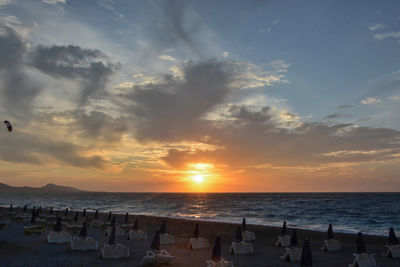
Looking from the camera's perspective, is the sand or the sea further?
the sea

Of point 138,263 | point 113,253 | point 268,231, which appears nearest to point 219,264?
point 138,263

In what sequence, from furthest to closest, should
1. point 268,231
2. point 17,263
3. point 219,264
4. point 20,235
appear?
point 268,231, point 20,235, point 17,263, point 219,264

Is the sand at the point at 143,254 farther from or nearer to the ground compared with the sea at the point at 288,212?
farther from the ground

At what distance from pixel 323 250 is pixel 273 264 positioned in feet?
16.9

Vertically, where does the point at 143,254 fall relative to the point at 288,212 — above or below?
above

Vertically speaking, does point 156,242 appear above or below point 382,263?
above

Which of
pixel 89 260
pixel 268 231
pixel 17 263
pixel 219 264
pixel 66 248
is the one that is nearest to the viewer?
pixel 219 264

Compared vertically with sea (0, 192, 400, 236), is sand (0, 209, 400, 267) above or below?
above

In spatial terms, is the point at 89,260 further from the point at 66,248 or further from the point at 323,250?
the point at 323,250

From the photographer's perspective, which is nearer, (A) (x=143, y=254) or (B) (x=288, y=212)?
(A) (x=143, y=254)

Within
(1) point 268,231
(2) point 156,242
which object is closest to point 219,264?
(2) point 156,242

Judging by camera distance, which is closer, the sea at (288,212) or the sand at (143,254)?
the sand at (143,254)

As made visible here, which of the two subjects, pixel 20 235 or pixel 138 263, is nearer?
pixel 138 263

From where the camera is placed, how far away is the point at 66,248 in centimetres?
1697
